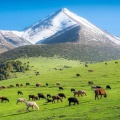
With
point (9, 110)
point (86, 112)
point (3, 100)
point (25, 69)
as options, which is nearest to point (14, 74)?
point (25, 69)

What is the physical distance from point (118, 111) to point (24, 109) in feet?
50.2

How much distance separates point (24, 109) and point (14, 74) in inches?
4915

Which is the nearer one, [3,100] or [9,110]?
[9,110]

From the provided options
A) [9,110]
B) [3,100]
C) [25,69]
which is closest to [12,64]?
[25,69]

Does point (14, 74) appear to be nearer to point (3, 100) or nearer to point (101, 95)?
point (3, 100)

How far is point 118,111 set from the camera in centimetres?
3484

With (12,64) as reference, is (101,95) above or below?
below

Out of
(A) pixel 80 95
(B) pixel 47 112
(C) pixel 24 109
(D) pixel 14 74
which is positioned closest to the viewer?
(B) pixel 47 112

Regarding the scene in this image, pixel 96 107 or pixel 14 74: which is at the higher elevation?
pixel 14 74

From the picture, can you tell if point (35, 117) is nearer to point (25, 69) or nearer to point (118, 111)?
point (118, 111)

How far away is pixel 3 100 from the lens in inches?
2213

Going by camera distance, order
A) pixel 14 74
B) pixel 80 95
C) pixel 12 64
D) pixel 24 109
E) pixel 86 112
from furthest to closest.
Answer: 1. pixel 12 64
2. pixel 14 74
3. pixel 80 95
4. pixel 24 109
5. pixel 86 112

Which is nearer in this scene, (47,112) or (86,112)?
(86,112)

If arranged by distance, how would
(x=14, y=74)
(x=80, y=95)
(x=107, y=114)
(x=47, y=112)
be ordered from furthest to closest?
(x=14, y=74) < (x=80, y=95) < (x=47, y=112) < (x=107, y=114)
